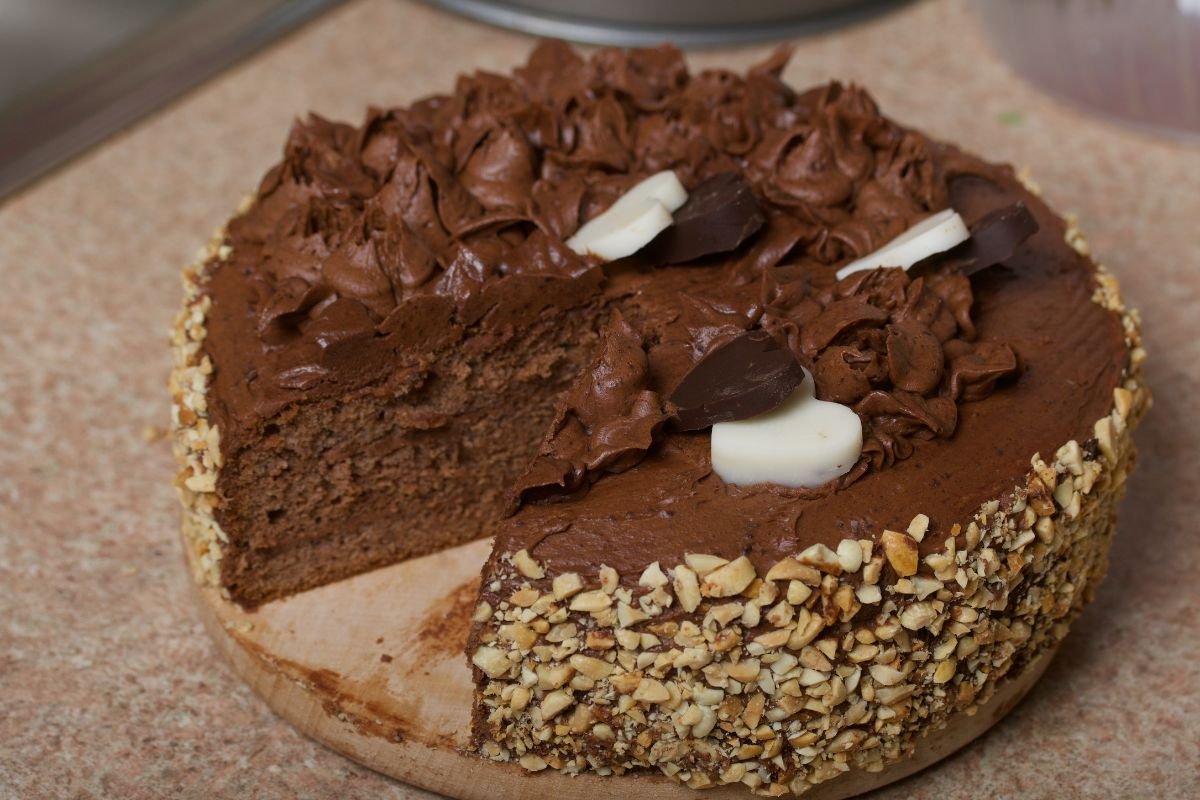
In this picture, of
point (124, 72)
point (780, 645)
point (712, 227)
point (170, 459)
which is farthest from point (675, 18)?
point (780, 645)

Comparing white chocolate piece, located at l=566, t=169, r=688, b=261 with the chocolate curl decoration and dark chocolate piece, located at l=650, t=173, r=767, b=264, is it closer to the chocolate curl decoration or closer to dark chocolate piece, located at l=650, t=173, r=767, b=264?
dark chocolate piece, located at l=650, t=173, r=767, b=264

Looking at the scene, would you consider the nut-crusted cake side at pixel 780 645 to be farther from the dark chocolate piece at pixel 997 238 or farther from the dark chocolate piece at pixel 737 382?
the dark chocolate piece at pixel 997 238

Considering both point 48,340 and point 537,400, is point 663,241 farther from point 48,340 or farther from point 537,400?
point 48,340

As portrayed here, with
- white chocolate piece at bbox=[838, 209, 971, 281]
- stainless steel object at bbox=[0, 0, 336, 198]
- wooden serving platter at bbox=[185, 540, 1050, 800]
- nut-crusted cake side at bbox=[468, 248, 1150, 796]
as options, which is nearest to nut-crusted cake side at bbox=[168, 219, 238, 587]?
wooden serving platter at bbox=[185, 540, 1050, 800]

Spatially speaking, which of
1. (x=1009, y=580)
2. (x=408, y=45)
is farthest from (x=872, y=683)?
(x=408, y=45)

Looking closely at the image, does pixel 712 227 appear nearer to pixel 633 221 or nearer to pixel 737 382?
pixel 633 221

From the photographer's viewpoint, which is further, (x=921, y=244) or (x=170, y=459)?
(x=170, y=459)
